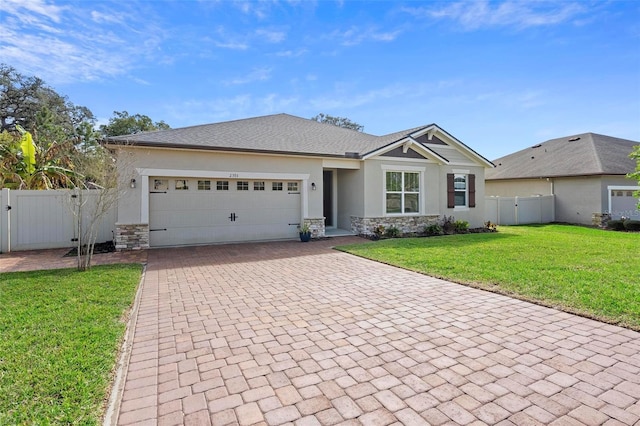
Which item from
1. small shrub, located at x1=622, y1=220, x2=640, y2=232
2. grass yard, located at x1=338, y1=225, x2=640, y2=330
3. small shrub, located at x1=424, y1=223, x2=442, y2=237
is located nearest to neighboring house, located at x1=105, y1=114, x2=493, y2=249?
small shrub, located at x1=424, y1=223, x2=442, y2=237

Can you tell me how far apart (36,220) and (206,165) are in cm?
565

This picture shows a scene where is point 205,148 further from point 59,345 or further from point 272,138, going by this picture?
point 59,345

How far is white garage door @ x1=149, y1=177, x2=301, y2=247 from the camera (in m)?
11.1

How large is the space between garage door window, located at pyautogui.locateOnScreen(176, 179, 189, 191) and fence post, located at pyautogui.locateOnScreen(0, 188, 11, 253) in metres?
5.02

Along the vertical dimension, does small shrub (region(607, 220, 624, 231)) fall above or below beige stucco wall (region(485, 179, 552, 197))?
below

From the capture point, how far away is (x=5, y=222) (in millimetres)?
10117

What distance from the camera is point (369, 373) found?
313 centimetres

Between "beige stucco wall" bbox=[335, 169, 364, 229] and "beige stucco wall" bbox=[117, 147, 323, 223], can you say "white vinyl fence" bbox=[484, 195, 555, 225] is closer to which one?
"beige stucco wall" bbox=[335, 169, 364, 229]

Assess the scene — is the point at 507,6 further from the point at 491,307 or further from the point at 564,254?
the point at 491,307

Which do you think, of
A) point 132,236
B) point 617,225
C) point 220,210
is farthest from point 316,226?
point 617,225

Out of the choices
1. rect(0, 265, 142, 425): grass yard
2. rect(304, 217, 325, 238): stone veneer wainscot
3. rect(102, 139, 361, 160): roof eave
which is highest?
rect(102, 139, 361, 160): roof eave

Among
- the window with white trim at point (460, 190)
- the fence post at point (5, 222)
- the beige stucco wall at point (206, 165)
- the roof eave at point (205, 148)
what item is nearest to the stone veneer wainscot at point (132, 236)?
the beige stucco wall at point (206, 165)

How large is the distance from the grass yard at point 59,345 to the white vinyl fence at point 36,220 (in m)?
4.93

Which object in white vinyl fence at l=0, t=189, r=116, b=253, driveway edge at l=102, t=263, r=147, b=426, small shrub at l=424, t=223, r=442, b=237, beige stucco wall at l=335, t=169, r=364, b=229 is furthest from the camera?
small shrub at l=424, t=223, r=442, b=237
